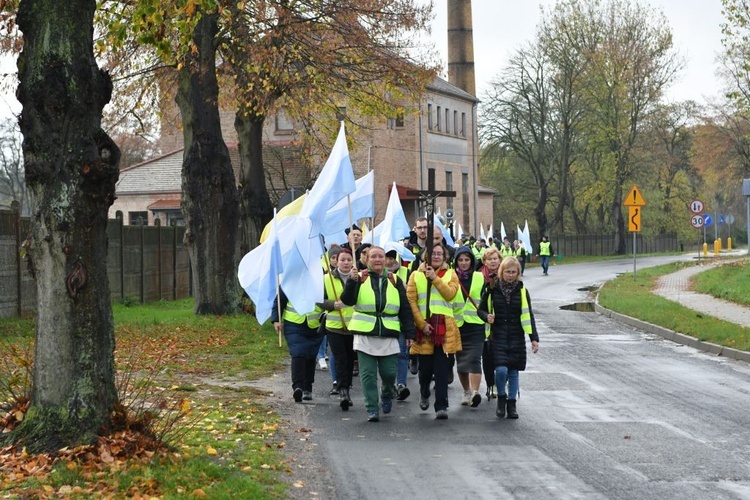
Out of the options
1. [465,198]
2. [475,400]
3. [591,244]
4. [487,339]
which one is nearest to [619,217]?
[591,244]

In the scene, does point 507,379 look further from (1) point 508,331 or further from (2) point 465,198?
(2) point 465,198

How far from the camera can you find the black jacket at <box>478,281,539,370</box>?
12.4 meters

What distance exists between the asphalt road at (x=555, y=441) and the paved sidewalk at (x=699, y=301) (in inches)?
335

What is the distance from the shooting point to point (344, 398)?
12930 mm

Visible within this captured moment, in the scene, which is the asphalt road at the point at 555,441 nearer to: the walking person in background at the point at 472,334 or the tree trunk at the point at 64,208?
the walking person in background at the point at 472,334

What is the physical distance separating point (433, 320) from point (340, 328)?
1.29m

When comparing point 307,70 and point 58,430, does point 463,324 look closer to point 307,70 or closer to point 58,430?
point 58,430

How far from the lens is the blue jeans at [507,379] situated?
12.3 meters

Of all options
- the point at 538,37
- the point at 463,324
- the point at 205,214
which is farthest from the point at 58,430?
the point at 538,37

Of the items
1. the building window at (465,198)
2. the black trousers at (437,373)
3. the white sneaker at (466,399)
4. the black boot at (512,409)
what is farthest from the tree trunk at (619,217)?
the black boot at (512,409)

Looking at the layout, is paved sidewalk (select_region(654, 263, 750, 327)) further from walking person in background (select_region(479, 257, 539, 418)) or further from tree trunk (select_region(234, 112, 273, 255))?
walking person in background (select_region(479, 257, 539, 418))

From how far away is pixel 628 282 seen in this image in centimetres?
4047

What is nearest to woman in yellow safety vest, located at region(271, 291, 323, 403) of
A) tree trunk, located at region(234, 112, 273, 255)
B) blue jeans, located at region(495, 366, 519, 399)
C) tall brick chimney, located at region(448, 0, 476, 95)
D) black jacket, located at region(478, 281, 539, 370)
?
black jacket, located at region(478, 281, 539, 370)

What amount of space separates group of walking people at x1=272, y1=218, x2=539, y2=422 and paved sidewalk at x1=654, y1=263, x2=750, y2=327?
37.3 ft
